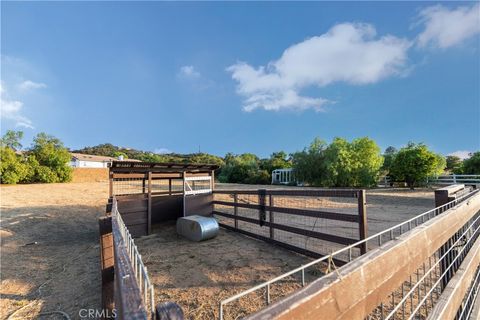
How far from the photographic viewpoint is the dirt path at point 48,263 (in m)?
3.20

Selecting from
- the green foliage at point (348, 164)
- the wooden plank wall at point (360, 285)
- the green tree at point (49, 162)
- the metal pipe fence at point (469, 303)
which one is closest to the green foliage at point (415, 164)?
the green foliage at point (348, 164)

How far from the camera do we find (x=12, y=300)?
3334mm

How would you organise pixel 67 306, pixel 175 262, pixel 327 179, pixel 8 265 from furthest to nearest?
pixel 327 179, pixel 8 265, pixel 175 262, pixel 67 306

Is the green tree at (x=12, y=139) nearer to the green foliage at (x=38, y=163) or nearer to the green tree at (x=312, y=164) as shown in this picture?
the green foliage at (x=38, y=163)

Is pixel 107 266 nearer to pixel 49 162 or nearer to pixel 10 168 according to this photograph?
pixel 10 168

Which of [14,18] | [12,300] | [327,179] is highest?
[14,18]

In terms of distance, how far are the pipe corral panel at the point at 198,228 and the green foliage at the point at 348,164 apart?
14194 mm

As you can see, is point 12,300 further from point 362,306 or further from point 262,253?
point 362,306

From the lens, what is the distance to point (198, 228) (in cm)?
541

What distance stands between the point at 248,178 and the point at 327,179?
11.2m

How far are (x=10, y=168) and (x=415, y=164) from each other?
31210 millimetres

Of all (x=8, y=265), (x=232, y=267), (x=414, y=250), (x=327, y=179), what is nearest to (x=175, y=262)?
(x=232, y=267)

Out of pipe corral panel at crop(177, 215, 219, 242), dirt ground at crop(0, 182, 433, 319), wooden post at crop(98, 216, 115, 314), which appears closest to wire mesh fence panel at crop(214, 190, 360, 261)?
dirt ground at crop(0, 182, 433, 319)

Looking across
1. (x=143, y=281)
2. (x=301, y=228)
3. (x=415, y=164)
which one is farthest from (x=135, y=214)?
(x=415, y=164)
